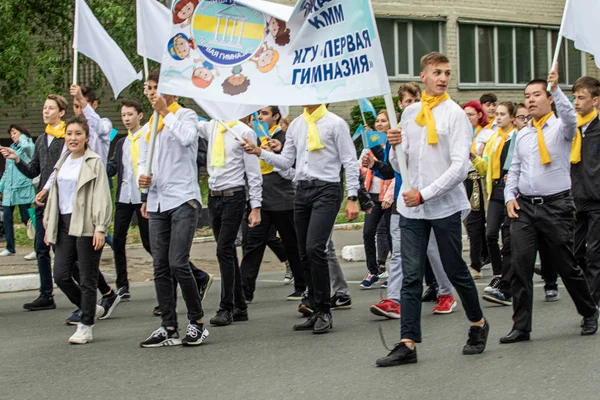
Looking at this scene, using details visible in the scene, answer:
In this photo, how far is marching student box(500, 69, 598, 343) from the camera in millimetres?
7719

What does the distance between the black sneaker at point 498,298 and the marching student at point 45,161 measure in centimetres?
407

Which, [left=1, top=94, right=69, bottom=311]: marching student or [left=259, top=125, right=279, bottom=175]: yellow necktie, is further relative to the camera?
[left=259, top=125, right=279, bottom=175]: yellow necktie

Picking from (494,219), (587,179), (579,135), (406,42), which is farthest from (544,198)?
(406,42)

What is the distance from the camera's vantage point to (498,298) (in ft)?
31.5

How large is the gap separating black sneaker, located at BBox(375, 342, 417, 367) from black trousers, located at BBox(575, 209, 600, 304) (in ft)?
7.71

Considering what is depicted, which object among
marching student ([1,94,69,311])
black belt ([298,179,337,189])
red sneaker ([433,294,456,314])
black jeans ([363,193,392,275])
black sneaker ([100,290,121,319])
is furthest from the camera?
black jeans ([363,193,392,275])

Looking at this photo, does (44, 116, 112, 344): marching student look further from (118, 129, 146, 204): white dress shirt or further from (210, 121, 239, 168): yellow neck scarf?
(118, 129, 146, 204): white dress shirt

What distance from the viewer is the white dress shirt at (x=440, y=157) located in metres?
6.95

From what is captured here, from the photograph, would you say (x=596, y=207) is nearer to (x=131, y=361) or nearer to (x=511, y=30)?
(x=131, y=361)

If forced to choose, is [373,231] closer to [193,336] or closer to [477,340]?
[193,336]

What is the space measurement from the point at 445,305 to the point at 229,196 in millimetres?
2113

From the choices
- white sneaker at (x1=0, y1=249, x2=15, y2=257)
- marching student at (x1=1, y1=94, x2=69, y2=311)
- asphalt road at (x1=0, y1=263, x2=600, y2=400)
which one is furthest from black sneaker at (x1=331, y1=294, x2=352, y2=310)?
white sneaker at (x1=0, y1=249, x2=15, y2=257)

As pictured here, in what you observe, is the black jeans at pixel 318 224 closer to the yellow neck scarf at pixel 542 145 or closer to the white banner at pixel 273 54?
the white banner at pixel 273 54

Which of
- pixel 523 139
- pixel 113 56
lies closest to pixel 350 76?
pixel 523 139
